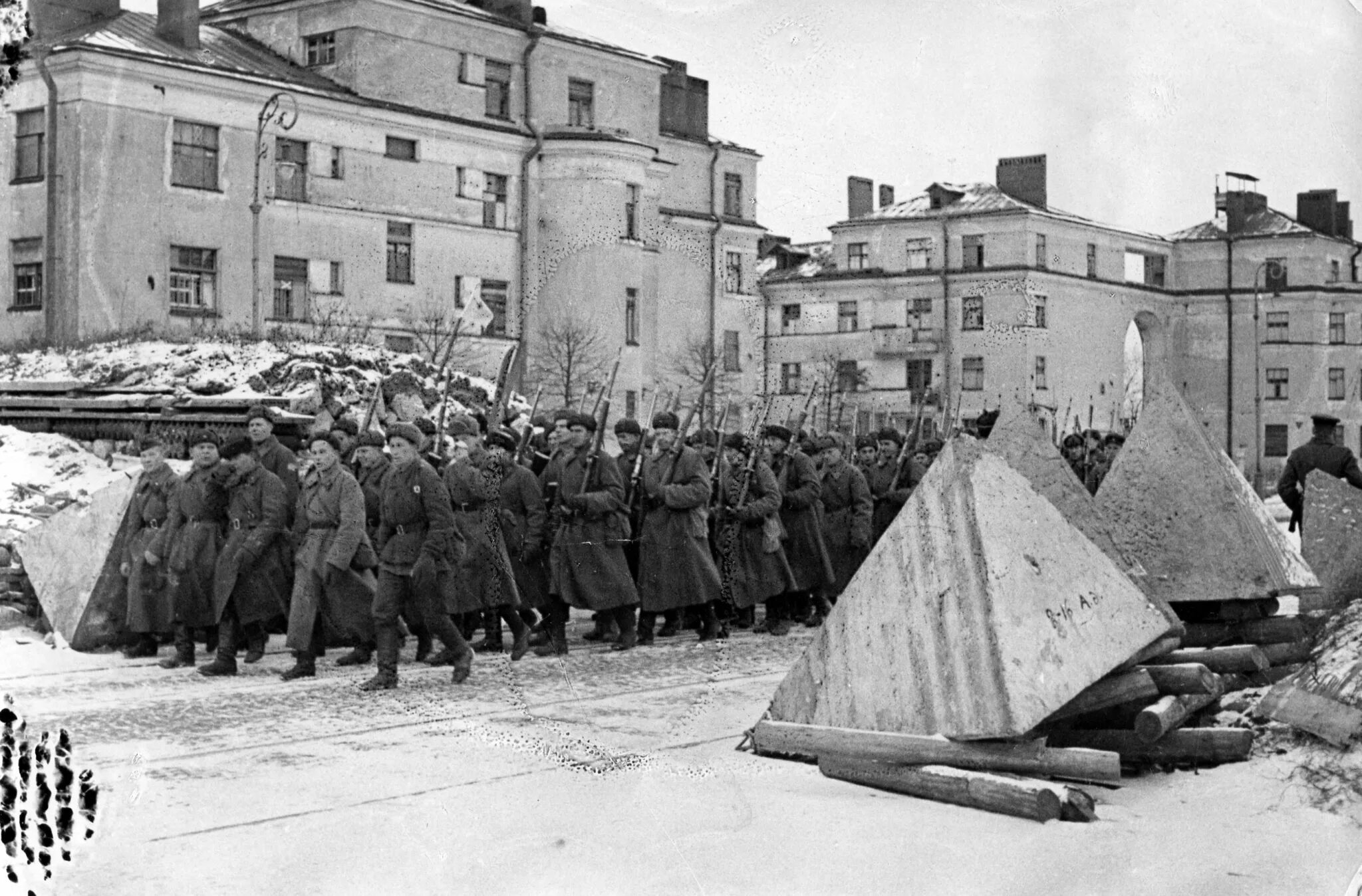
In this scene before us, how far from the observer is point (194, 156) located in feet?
98.2

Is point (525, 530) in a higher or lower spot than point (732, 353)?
lower

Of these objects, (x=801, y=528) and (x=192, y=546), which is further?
(x=801, y=528)

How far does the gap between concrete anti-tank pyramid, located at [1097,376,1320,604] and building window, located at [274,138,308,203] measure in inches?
946

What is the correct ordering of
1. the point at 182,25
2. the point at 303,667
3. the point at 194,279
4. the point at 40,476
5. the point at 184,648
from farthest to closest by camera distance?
the point at 194,279 → the point at 182,25 → the point at 40,476 → the point at 184,648 → the point at 303,667

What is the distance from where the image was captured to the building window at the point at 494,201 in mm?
33156

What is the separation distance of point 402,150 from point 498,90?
5.14m

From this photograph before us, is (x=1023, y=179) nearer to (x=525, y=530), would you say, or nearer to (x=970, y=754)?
(x=525, y=530)

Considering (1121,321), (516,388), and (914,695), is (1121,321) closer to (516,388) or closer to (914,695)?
(516,388)

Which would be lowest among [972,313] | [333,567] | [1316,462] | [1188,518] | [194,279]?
[333,567]

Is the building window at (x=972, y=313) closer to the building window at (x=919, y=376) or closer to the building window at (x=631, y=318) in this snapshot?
the building window at (x=919, y=376)

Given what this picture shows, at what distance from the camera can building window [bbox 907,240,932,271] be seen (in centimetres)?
2355

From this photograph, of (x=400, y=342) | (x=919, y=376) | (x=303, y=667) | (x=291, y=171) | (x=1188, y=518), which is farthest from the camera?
(x=400, y=342)

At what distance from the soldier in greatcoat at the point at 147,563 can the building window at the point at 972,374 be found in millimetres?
13820

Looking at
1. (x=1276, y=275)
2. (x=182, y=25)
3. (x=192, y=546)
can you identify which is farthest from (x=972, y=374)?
(x=192, y=546)
